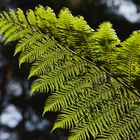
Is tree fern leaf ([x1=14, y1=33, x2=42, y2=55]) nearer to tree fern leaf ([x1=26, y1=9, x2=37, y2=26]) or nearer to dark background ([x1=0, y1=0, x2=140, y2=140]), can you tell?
tree fern leaf ([x1=26, y1=9, x2=37, y2=26])

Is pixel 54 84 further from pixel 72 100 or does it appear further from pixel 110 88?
pixel 110 88

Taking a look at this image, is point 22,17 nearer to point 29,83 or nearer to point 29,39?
point 29,39

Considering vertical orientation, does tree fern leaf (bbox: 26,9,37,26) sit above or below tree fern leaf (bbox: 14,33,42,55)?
above

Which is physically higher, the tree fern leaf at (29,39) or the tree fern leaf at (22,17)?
the tree fern leaf at (22,17)

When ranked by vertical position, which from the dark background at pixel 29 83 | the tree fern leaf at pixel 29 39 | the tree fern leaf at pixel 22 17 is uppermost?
the dark background at pixel 29 83

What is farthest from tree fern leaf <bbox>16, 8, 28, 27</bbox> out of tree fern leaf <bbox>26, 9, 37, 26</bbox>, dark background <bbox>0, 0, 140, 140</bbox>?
dark background <bbox>0, 0, 140, 140</bbox>

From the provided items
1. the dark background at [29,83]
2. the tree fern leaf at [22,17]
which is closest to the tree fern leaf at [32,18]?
the tree fern leaf at [22,17]

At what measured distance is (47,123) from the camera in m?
8.15

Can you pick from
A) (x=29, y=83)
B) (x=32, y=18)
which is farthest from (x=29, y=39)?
(x=29, y=83)

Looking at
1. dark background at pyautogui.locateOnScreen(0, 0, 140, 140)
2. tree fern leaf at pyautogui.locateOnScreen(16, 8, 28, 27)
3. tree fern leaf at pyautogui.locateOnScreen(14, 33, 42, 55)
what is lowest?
tree fern leaf at pyautogui.locateOnScreen(14, 33, 42, 55)

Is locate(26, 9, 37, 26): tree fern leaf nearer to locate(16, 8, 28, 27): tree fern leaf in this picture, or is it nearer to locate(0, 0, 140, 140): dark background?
locate(16, 8, 28, 27): tree fern leaf

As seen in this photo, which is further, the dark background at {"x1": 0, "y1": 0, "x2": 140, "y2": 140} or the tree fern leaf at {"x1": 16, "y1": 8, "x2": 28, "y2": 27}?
the dark background at {"x1": 0, "y1": 0, "x2": 140, "y2": 140}

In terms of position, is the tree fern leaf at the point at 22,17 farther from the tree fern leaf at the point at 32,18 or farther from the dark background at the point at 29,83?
the dark background at the point at 29,83

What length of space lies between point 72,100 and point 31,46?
27cm
